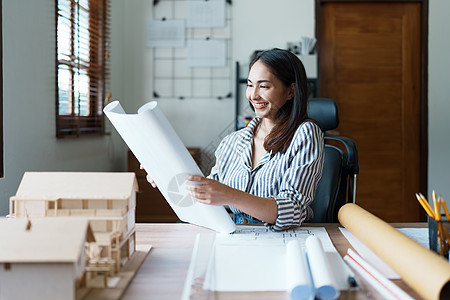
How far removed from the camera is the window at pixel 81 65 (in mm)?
2645

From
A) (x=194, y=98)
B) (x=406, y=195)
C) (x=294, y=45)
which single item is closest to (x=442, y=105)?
(x=406, y=195)

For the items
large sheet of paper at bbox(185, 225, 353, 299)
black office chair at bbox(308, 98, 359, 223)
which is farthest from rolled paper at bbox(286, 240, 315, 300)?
black office chair at bbox(308, 98, 359, 223)

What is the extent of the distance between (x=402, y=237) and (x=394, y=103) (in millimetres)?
3303

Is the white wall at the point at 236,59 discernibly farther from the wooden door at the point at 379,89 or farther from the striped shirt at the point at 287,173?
the striped shirt at the point at 287,173

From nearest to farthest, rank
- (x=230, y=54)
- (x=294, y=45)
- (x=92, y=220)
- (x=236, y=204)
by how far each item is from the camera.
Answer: (x=92, y=220) < (x=236, y=204) < (x=294, y=45) < (x=230, y=54)

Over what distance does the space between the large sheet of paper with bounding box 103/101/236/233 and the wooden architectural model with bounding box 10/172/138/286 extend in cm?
10

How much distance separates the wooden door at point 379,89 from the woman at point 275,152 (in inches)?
95.3

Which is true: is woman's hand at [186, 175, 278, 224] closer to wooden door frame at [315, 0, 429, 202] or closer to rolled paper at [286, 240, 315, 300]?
rolled paper at [286, 240, 315, 300]

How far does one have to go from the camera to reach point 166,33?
12.6 feet

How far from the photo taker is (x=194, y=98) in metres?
3.88

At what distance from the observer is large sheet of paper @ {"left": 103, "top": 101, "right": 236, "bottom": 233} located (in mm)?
902

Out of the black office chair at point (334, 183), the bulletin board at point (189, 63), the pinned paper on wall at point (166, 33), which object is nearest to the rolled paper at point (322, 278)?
the black office chair at point (334, 183)

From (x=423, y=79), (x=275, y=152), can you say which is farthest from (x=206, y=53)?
(x=275, y=152)

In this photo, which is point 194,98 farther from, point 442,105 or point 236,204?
point 236,204
